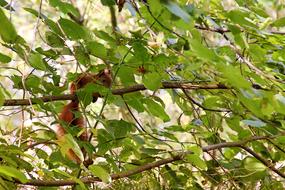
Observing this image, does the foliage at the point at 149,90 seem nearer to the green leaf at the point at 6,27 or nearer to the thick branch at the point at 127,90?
the thick branch at the point at 127,90

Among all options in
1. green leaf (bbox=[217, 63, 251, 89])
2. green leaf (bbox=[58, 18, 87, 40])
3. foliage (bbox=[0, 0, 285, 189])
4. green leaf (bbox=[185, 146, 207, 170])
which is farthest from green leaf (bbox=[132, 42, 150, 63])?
green leaf (bbox=[217, 63, 251, 89])

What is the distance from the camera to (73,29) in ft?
3.39

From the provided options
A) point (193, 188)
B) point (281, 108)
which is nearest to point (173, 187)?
point (193, 188)

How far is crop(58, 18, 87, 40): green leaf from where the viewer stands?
1026 mm

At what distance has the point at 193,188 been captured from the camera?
130 centimetres

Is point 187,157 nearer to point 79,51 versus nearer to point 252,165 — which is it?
point 252,165

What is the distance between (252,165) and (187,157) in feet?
0.76

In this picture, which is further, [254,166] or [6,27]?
[254,166]

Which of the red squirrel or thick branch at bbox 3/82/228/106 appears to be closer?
thick branch at bbox 3/82/228/106

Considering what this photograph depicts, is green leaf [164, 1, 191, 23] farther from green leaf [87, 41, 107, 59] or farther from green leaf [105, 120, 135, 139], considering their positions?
green leaf [105, 120, 135, 139]

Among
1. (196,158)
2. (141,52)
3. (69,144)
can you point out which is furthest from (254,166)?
(69,144)

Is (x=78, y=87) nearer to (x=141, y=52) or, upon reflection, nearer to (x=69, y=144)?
(x=141, y=52)

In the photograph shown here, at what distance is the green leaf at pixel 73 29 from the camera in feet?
3.37

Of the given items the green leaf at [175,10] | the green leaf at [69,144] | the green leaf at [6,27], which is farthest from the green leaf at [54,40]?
the green leaf at [175,10]
